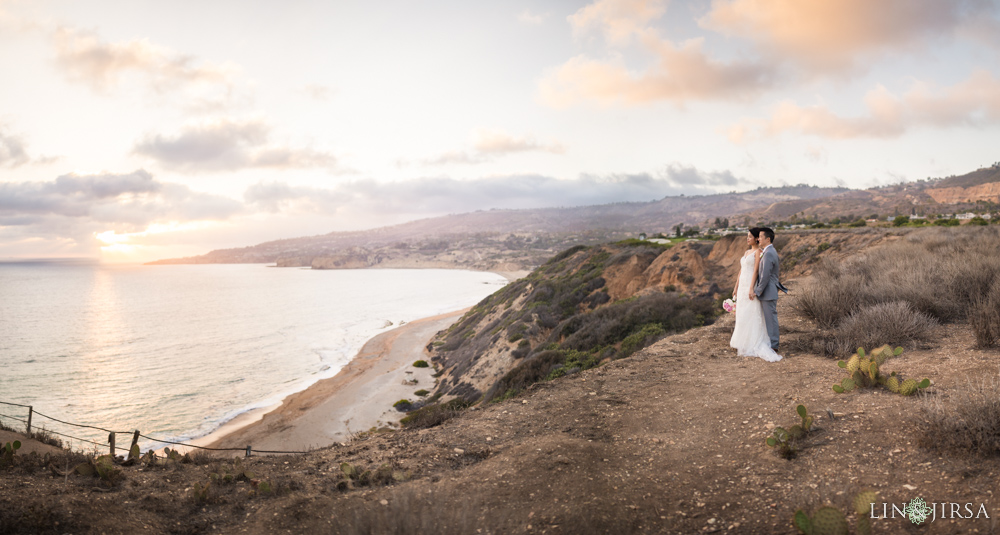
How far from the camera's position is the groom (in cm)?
784

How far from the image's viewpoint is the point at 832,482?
377cm

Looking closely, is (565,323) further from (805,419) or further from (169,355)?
(169,355)

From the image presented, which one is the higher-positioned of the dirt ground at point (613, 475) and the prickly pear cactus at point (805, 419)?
the prickly pear cactus at point (805, 419)

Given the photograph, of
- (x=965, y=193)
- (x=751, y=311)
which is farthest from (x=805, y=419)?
(x=965, y=193)

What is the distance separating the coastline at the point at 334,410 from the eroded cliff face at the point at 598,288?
2635 millimetres

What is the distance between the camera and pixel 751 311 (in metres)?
8.29

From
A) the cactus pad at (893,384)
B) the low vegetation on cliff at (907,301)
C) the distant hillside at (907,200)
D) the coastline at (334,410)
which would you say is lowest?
the coastline at (334,410)

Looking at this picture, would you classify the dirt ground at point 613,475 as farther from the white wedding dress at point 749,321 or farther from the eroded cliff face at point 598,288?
the eroded cliff face at point 598,288

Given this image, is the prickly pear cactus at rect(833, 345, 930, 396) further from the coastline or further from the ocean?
the ocean

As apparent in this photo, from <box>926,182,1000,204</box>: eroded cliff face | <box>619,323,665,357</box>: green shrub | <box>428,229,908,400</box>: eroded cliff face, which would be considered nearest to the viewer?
<box>619,323,665,357</box>: green shrub

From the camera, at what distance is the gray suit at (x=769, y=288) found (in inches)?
309

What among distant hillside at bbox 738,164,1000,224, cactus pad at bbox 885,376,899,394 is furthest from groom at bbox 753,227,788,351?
distant hillside at bbox 738,164,1000,224

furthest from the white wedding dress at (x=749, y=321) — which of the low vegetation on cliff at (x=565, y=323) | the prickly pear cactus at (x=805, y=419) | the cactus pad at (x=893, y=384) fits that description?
the low vegetation on cliff at (x=565, y=323)

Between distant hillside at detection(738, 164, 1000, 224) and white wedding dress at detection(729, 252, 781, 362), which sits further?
distant hillside at detection(738, 164, 1000, 224)
